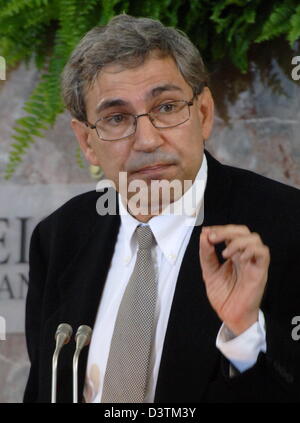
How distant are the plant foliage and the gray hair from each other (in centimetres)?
36

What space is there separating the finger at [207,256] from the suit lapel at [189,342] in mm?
285

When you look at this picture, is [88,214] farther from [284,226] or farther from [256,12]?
[256,12]

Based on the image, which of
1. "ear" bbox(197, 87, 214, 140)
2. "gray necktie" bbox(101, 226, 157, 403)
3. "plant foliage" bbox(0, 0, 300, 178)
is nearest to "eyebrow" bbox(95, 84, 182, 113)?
"ear" bbox(197, 87, 214, 140)

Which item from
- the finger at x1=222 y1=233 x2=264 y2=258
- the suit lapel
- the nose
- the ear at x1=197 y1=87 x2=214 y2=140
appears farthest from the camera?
the ear at x1=197 y1=87 x2=214 y2=140

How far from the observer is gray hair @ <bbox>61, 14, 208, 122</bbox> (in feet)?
6.23

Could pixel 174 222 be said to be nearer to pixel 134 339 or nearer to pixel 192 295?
pixel 192 295

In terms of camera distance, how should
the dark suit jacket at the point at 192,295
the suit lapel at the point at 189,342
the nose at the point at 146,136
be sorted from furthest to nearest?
1. the nose at the point at 146,136
2. the suit lapel at the point at 189,342
3. the dark suit jacket at the point at 192,295

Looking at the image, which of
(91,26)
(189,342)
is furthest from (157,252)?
(91,26)

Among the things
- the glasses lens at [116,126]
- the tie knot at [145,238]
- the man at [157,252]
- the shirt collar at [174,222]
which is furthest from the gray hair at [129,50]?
the tie knot at [145,238]

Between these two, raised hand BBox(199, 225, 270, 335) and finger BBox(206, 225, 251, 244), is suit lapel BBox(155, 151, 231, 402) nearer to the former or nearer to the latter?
raised hand BBox(199, 225, 270, 335)

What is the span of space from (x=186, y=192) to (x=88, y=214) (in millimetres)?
448

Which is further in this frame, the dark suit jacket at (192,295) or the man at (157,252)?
the man at (157,252)

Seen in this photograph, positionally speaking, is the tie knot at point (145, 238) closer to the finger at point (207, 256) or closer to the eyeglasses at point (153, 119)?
the eyeglasses at point (153, 119)

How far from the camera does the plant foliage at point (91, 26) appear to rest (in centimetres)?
229
